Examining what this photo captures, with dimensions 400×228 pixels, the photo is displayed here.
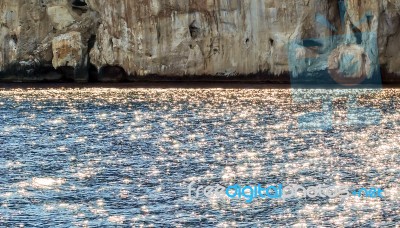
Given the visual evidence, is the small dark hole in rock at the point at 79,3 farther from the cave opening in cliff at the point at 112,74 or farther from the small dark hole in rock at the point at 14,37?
the cave opening in cliff at the point at 112,74

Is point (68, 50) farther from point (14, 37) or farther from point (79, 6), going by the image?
point (14, 37)

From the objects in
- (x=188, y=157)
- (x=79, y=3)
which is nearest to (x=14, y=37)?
(x=79, y=3)

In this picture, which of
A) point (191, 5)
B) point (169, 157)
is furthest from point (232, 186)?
point (191, 5)

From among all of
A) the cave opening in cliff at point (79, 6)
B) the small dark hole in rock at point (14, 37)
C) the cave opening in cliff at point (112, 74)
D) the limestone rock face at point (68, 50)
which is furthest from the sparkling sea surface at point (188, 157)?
the cave opening in cliff at point (79, 6)

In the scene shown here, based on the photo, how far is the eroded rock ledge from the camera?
72812 millimetres

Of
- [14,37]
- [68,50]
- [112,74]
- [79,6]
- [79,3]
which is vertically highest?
[79,3]

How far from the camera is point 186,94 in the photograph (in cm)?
7088

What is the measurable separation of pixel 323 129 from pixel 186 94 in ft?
74.7

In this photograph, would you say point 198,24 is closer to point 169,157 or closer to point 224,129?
point 224,129

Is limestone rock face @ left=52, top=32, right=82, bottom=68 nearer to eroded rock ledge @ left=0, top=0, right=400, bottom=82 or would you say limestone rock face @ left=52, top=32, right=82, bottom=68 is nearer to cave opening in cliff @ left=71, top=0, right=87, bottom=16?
eroded rock ledge @ left=0, top=0, right=400, bottom=82

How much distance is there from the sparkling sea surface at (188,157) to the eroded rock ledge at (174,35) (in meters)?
5.42

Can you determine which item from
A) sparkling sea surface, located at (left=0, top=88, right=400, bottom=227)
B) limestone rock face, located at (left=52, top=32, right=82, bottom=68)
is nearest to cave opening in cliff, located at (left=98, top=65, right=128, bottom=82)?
limestone rock face, located at (left=52, top=32, right=82, bottom=68)

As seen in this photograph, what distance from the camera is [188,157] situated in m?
38.7

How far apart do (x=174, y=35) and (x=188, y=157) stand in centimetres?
3703
